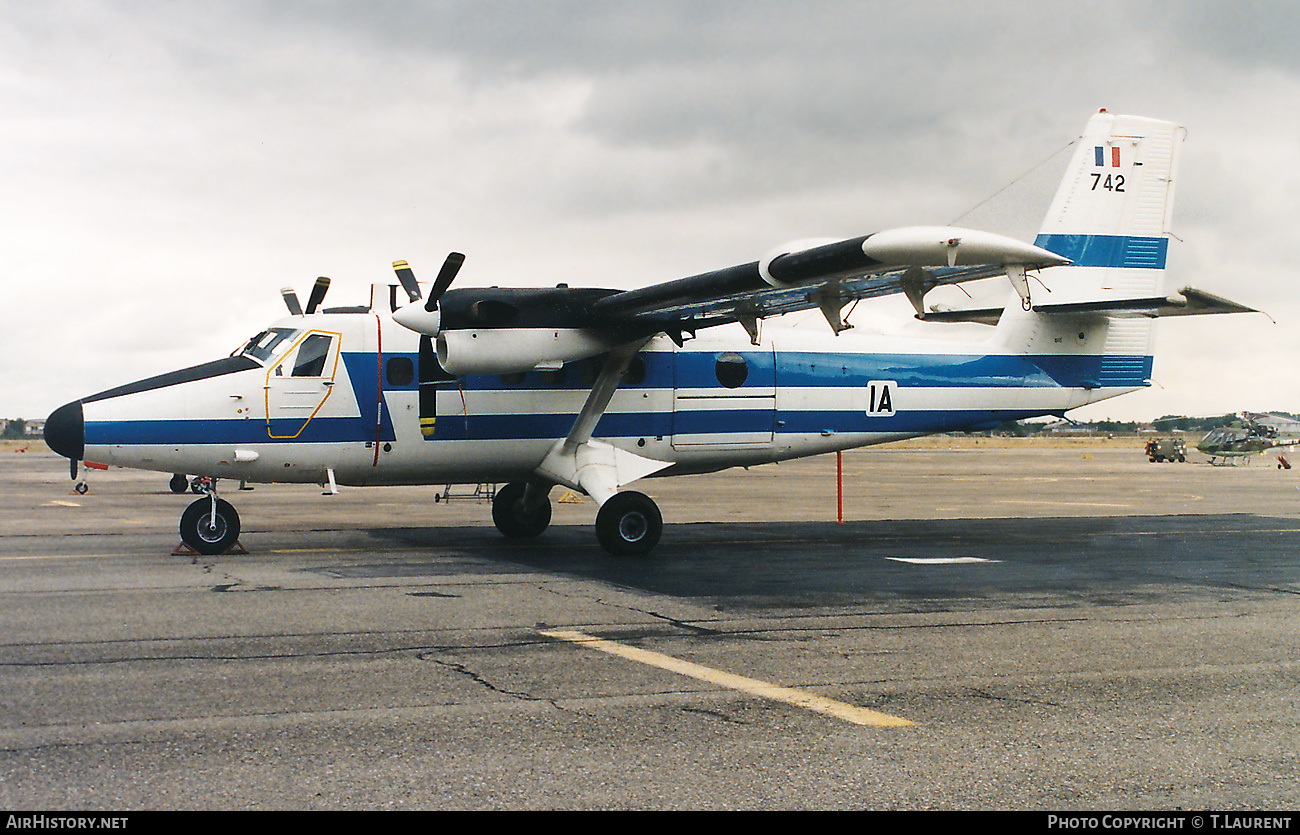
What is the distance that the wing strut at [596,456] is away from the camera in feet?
51.4

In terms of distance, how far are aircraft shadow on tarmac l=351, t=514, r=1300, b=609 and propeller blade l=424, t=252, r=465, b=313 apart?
3.62m

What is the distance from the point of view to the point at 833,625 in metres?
9.35

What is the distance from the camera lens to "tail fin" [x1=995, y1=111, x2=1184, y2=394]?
18.6 meters

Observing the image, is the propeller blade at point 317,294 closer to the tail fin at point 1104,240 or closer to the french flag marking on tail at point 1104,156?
the tail fin at point 1104,240

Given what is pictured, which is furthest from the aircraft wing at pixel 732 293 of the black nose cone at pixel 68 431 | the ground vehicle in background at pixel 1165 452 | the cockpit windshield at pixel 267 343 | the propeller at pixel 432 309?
the ground vehicle in background at pixel 1165 452

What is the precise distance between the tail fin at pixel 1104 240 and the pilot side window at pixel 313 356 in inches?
451

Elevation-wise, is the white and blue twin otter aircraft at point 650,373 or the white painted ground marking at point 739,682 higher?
the white and blue twin otter aircraft at point 650,373

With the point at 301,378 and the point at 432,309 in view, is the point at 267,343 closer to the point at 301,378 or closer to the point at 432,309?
the point at 301,378

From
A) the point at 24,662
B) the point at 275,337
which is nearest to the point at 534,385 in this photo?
the point at 275,337

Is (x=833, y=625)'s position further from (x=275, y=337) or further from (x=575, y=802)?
(x=275, y=337)

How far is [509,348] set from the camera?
14117 millimetres

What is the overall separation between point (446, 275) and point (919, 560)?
7645 mm

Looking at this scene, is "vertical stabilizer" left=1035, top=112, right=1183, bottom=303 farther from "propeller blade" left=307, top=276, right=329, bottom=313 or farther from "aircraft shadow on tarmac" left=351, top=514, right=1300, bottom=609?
"propeller blade" left=307, top=276, right=329, bottom=313
